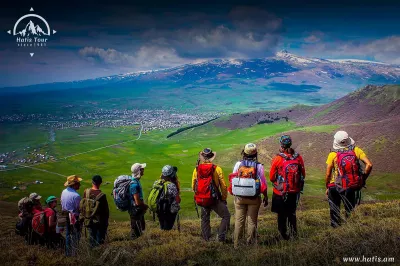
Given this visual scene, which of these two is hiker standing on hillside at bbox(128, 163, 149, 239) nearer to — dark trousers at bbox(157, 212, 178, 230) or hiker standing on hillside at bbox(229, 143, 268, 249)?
dark trousers at bbox(157, 212, 178, 230)

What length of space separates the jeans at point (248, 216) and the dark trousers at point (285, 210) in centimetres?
62

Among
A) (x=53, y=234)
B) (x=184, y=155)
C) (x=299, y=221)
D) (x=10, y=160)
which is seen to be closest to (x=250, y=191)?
(x=299, y=221)

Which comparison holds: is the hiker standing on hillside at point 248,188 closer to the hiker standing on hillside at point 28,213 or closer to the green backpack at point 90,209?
the green backpack at point 90,209

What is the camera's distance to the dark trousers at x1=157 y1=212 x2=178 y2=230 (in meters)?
11.7

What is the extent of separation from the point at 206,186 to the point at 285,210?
2.68 meters

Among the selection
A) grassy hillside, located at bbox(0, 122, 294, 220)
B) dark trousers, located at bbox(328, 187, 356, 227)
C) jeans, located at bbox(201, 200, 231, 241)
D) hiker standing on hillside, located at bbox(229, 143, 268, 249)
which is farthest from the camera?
grassy hillside, located at bbox(0, 122, 294, 220)

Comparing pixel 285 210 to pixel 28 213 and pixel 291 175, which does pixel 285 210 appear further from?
pixel 28 213

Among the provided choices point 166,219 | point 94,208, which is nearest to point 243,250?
point 166,219

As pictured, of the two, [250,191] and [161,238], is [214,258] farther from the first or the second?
[161,238]

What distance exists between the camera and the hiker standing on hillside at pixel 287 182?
9453 millimetres

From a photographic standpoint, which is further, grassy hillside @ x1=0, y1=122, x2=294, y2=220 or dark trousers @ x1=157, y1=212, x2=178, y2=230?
grassy hillside @ x1=0, y1=122, x2=294, y2=220

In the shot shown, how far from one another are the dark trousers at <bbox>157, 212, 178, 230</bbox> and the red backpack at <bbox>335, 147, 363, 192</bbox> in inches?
243

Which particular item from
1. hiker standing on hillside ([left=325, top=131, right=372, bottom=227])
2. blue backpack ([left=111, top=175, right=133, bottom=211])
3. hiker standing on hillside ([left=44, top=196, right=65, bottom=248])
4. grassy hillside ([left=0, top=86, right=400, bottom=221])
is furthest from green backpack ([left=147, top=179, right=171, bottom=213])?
grassy hillside ([left=0, top=86, right=400, bottom=221])

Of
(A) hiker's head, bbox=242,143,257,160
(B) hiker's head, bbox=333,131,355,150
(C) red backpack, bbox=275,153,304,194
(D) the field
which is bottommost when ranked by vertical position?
(D) the field
